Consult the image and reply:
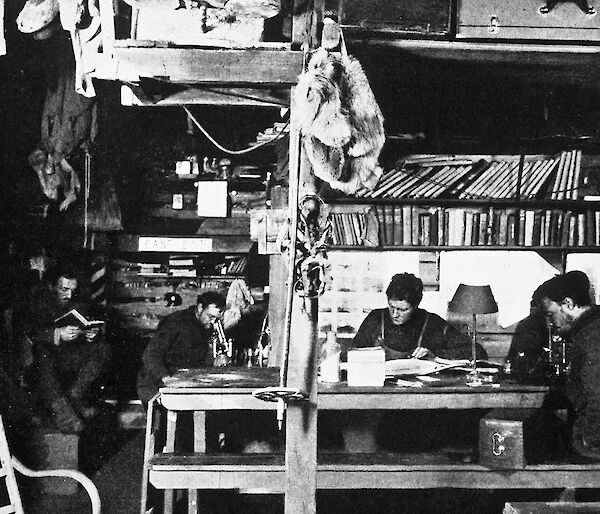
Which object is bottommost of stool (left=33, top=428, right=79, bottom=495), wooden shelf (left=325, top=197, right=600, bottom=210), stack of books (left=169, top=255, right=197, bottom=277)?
stool (left=33, top=428, right=79, bottom=495)

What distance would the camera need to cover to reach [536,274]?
625 centimetres

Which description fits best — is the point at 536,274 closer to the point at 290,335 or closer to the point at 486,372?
the point at 486,372

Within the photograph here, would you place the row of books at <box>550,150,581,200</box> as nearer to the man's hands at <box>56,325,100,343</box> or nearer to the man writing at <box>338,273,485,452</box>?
the man writing at <box>338,273,485,452</box>

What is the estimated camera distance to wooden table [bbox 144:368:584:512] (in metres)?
3.32

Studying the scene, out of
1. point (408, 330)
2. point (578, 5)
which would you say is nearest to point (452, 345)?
point (408, 330)

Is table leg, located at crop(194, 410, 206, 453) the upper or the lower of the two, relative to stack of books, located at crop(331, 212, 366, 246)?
lower

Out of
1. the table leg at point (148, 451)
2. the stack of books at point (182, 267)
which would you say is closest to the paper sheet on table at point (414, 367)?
the table leg at point (148, 451)

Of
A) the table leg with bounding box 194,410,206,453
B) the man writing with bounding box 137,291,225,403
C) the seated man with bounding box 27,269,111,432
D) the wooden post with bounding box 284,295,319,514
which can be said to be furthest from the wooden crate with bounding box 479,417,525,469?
the seated man with bounding box 27,269,111,432

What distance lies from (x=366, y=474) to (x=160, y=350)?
3.18 m

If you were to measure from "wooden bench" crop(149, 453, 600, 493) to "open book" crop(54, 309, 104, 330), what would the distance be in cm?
319

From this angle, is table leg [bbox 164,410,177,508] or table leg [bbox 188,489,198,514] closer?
table leg [bbox 164,410,177,508]

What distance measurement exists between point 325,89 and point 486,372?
238cm

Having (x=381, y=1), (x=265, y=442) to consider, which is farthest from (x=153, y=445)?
(x=381, y=1)

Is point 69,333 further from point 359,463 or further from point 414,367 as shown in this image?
point 359,463
